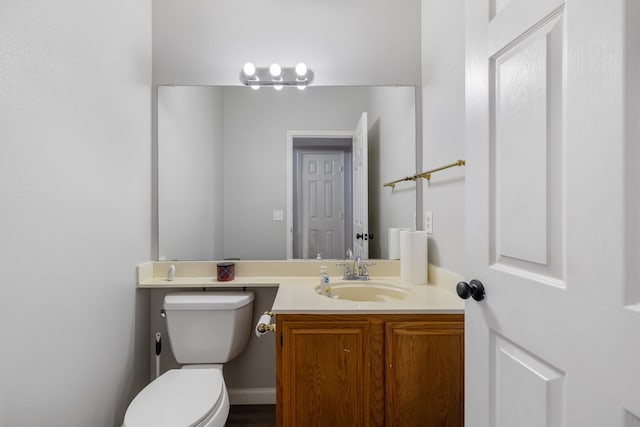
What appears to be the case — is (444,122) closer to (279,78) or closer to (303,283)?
(279,78)

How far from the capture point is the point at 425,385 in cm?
126

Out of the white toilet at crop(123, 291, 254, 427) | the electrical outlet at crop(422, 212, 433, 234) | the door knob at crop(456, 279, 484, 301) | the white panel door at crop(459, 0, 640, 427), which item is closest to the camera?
the white panel door at crop(459, 0, 640, 427)

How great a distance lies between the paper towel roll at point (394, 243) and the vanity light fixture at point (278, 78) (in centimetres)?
100

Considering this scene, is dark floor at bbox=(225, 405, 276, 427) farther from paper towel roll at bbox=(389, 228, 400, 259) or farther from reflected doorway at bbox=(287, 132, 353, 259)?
paper towel roll at bbox=(389, 228, 400, 259)

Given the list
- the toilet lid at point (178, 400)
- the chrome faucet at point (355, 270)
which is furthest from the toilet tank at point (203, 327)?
Result: the chrome faucet at point (355, 270)

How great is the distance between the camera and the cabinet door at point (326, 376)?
127 cm

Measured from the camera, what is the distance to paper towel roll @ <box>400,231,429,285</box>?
1.67 m

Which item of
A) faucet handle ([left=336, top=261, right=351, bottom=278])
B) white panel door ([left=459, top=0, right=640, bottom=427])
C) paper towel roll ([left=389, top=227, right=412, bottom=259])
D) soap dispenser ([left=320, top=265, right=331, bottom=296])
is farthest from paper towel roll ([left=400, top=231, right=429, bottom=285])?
white panel door ([left=459, top=0, right=640, bottom=427])

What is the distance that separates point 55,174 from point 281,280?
3.62 ft

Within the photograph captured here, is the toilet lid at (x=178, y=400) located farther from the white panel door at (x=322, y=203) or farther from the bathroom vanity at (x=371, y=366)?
the white panel door at (x=322, y=203)

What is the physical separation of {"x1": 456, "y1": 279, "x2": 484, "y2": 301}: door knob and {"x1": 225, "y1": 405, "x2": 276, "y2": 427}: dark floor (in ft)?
4.59

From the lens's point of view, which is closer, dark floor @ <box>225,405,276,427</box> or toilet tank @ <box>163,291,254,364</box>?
toilet tank @ <box>163,291,254,364</box>

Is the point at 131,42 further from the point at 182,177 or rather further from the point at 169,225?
the point at 169,225

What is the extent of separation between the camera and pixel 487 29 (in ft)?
2.90
